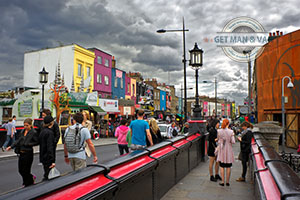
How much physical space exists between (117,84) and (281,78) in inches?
833

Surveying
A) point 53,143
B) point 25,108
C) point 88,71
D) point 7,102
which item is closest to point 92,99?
point 88,71

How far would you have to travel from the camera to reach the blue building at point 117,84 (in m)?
33.9

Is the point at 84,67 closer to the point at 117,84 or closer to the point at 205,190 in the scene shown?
the point at 117,84

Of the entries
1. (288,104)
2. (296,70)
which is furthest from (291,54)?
(288,104)

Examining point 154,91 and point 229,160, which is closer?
point 229,160

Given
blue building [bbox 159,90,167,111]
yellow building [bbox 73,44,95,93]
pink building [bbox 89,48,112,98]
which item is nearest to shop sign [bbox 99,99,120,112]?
pink building [bbox 89,48,112,98]

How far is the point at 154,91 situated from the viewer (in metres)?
52.4

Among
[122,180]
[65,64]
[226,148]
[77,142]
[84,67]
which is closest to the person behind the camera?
[122,180]

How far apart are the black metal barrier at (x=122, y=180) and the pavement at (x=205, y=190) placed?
0.77 ft

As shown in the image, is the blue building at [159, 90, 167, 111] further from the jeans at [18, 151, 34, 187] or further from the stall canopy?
the jeans at [18, 151, 34, 187]

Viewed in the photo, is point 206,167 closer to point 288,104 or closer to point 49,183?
point 49,183

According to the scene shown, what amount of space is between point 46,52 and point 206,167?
25435 mm

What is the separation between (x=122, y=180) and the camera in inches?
126

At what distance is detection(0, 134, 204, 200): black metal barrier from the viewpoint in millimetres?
2281
